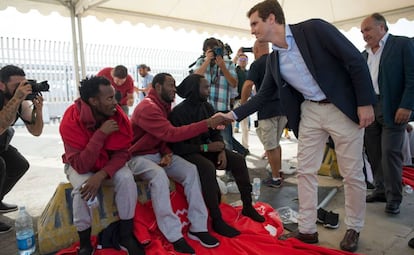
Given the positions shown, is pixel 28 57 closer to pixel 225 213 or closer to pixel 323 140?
pixel 225 213


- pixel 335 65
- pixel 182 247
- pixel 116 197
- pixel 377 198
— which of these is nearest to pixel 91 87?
pixel 116 197

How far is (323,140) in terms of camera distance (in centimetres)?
266

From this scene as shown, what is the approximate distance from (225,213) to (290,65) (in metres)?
1.58

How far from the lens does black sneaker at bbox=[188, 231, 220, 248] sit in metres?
2.61

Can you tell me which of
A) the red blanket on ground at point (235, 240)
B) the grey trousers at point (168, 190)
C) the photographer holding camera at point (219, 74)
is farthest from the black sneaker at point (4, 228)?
the photographer holding camera at point (219, 74)

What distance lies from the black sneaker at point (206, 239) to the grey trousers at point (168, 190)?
0.04 meters

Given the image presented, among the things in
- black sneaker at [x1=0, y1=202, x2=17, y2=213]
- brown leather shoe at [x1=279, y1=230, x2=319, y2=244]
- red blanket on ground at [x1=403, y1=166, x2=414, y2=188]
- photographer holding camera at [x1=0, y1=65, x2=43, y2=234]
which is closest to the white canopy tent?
photographer holding camera at [x1=0, y1=65, x2=43, y2=234]

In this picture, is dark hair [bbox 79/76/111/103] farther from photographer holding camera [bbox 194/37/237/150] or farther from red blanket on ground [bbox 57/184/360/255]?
photographer holding camera [bbox 194/37/237/150]

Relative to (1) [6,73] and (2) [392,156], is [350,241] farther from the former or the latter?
(1) [6,73]

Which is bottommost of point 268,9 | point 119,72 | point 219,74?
point 219,74

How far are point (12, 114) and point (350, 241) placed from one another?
10.2 feet

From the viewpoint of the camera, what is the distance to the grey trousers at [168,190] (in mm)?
2611

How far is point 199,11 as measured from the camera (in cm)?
622

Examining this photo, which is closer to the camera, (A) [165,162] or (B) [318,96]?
(B) [318,96]
